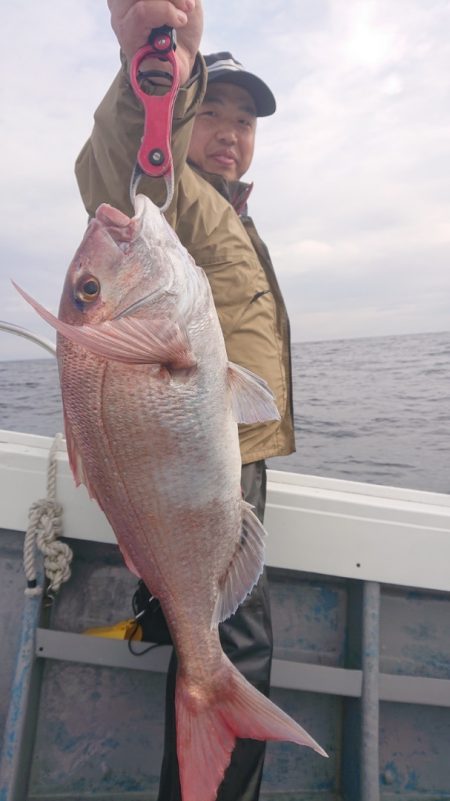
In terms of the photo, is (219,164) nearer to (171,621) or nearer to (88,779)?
(171,621)

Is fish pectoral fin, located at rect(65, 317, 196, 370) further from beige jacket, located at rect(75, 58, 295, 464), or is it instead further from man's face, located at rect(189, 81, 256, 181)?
man's face, located at rect(189, 81, 256, 181)

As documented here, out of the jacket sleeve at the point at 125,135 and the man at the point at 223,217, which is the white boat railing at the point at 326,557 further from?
the jacket sleeve at the point at 125,135

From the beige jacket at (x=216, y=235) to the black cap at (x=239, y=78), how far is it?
55 centimetres

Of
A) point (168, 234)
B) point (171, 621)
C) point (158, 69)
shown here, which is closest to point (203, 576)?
point (171, 621)

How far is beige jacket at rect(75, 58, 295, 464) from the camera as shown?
1562 millimetres

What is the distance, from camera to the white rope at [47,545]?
2.22 meters

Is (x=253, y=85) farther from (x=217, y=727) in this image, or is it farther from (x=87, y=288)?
(x=217, y=727)

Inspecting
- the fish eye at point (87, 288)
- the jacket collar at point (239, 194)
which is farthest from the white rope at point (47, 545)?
the jacket collar at point (239, 194)

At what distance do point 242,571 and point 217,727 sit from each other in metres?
0.41

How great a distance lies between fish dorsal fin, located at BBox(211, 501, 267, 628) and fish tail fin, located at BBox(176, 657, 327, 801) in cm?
16

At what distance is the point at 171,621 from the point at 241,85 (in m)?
2.30

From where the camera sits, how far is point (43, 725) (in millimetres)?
2336

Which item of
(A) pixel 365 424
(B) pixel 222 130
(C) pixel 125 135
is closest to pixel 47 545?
(C) pixel 125 135

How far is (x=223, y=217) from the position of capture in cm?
200
